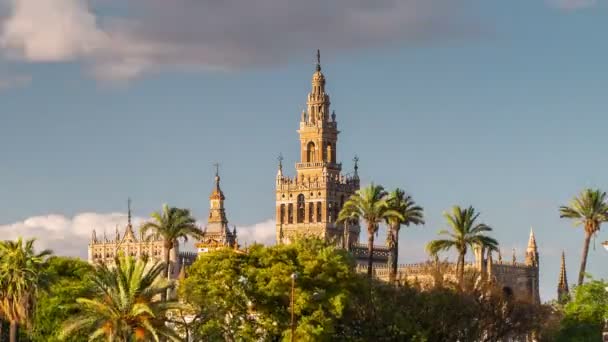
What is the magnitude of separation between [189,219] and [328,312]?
91.7 ft

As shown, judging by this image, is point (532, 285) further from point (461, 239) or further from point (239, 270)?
point (239, 270)

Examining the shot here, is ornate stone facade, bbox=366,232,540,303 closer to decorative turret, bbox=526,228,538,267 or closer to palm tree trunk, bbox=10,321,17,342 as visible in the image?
decorative turret, bbox=526,228,538,267

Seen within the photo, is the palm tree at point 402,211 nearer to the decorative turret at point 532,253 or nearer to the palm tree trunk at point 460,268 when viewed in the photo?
the palm tree trunk at point 460,268

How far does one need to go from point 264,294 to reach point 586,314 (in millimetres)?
34354

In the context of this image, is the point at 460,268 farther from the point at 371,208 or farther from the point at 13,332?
the point at 13,332

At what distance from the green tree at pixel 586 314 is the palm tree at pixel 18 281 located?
43047 millimetres

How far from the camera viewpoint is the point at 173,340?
89875 mm

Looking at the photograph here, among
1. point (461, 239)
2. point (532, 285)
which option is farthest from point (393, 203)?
point (532, 285)

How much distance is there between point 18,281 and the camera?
10600 cm

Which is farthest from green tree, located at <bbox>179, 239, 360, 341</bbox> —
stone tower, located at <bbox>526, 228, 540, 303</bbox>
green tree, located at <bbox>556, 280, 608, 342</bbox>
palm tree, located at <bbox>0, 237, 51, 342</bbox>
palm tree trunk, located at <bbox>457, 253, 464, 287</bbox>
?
stone tower, located at <bbox>526, 228, 540, 303</bbox>

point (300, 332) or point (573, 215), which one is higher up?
point (573, 215)

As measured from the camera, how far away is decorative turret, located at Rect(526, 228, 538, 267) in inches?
6786

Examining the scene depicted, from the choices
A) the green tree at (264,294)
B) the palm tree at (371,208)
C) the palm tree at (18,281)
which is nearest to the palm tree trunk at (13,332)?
the palm tree at (18,281)

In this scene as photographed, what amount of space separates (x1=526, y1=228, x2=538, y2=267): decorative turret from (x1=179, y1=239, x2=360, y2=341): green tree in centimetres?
6270
